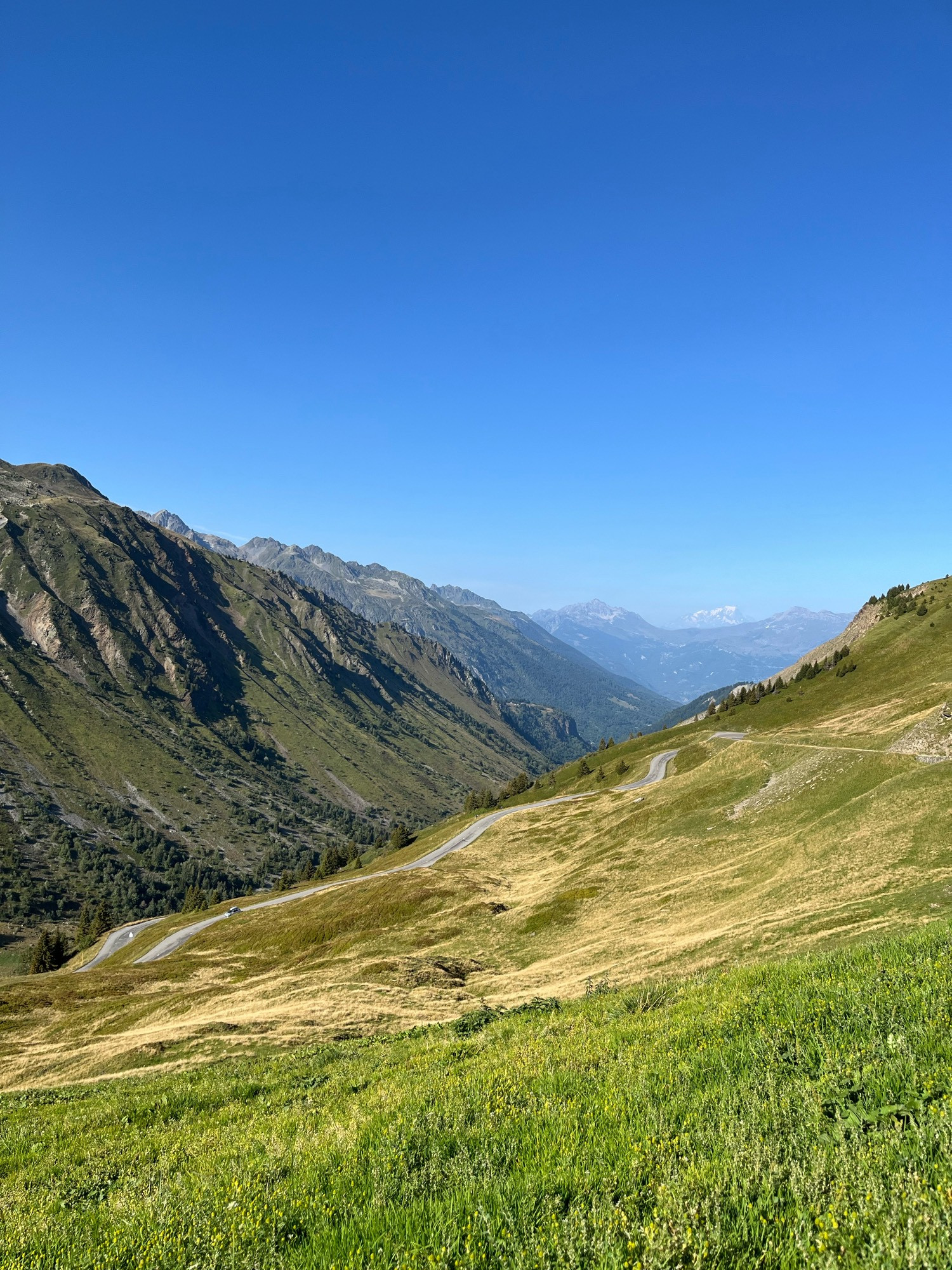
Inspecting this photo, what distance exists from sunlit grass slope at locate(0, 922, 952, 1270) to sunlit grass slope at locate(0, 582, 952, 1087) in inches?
707

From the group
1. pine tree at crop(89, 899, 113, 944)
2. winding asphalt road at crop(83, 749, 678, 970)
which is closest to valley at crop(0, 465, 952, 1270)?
winding asphalt road at crop(83, 749, 678, 970)

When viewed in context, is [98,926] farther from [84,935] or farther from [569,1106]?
[569,1106]

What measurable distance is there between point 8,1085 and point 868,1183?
48.3 meters

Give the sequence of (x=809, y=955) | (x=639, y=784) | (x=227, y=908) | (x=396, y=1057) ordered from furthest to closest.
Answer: (x=227, y=908), (x=639, y=784), (x=396, y=1057), (x=809, y=955)

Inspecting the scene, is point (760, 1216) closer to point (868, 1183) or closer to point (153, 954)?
point (868, 1183)

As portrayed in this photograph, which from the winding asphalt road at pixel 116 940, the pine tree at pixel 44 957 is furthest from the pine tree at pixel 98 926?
the pine tree at pixel 44 957

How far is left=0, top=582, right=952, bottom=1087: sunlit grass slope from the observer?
34344mm

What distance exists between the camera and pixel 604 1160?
746 cm

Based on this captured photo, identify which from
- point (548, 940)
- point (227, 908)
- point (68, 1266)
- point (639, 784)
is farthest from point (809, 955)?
point (227, 908)

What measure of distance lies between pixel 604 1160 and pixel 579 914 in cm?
5382

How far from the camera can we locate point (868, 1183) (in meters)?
5.92

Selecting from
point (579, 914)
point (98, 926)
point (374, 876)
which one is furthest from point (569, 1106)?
point (98, 926)

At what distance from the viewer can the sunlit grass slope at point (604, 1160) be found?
5820 millimetres

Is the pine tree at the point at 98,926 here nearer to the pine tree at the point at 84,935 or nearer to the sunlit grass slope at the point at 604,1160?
the pine tree at the point at 84,935
